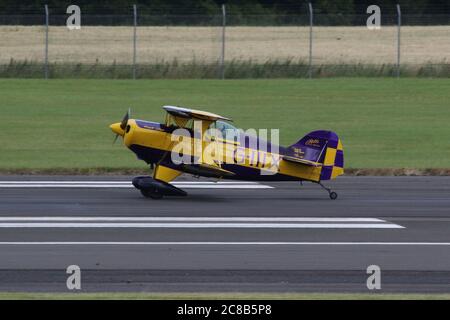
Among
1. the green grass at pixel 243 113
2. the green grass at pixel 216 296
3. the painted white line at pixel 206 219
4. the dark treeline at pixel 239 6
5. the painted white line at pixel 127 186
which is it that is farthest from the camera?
the dark treeline at pixel 239 6

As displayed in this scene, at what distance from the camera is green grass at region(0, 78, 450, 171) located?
88.9 ft

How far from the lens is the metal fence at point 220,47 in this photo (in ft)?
137

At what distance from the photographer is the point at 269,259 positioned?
1431 cm

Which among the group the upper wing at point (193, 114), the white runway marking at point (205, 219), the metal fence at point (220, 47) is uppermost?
the metal fence at point (220, 47)

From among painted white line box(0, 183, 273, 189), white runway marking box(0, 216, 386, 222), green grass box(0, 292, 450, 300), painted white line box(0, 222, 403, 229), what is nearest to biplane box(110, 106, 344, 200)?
painted white line box(0, 183, 273, 189)

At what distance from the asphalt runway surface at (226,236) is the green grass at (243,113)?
143 inches

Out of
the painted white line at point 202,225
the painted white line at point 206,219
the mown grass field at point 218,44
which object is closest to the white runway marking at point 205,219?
the painted white line at point 206,219

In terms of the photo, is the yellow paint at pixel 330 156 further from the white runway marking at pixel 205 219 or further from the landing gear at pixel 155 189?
the landing gear at pixel 155 189

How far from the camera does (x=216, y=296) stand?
11602 millimetres

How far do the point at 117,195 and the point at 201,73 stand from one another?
21091mm

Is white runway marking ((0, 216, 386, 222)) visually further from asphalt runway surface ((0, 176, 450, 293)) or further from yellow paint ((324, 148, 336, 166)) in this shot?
yellow paint ((324, 148, 336, 166))

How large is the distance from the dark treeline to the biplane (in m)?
28.7

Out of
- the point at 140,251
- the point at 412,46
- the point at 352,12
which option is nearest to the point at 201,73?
the point at 412,46
